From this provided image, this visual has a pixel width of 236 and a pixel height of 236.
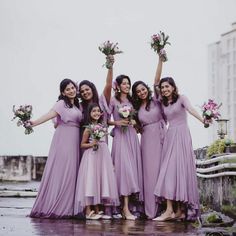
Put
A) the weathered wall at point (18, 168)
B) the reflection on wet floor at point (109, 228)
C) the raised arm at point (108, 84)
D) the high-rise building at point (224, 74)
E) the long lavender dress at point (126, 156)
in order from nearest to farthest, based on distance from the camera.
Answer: the reflection on wet floor at point (109, 228)
the long lavender dress at point (126, 156)
the raised arm at point (108, 84)
the weathered wall at point (18, 168)
the high-rise building at point (224, 74)

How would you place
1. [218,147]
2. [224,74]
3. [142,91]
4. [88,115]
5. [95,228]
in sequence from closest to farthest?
[95,228] → [88,115] → [142,91] → [218,147] → [224,74]

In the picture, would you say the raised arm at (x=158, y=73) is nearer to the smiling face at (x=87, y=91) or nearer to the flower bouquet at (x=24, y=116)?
the smiling face at (x=87, y=91)

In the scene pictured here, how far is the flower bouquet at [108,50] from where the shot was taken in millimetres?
10523

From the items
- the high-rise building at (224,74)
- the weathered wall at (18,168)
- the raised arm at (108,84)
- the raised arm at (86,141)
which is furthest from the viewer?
the high-rise building at (224,74)

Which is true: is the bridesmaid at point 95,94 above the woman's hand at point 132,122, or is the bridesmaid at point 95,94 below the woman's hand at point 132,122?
above

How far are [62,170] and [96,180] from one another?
0.61m

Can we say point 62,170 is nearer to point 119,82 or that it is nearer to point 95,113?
point 95,113

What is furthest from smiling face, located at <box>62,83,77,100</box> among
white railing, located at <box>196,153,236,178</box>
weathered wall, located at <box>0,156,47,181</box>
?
weathered wall, located at <box>0,156,47,181</box>

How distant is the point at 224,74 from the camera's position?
10369 cm

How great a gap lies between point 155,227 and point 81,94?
9.11 ft

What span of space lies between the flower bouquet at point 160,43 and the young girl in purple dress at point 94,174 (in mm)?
1246

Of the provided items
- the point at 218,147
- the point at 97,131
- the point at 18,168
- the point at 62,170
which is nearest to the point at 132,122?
the point at 97,131

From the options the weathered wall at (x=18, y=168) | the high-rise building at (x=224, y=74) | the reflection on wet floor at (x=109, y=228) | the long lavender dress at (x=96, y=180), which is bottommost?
the reflection on wet floor at (x=109, y=228)

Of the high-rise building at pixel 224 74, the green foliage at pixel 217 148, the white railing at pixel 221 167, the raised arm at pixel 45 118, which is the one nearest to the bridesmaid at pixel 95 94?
the raised arm at pixel 45 118
